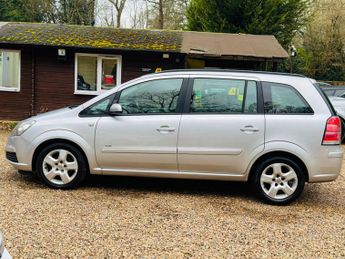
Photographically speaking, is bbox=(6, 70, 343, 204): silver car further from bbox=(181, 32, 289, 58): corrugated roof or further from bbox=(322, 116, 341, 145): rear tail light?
bbox=(181, 32, 289, 58): corrugated roof

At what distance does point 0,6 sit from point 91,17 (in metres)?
8.25

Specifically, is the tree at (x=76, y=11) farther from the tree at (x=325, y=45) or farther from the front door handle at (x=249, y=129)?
the front door handle at (x=249, y=129)

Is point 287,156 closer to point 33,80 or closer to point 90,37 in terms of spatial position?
point 90,37

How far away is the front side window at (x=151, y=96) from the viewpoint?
5.72 meters

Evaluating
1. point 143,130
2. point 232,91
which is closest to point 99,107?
point 143,130

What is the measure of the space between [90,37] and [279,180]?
9.60 metres

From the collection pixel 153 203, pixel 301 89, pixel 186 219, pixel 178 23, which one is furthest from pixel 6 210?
pixel 178 23

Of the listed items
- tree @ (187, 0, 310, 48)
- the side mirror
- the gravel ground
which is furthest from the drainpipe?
tree @ (187, 0, 310, 48)

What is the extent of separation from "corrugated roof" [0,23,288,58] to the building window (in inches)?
27.2

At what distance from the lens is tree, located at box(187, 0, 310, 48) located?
2141cm

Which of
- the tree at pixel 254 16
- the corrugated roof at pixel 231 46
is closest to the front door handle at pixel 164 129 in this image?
the corrugated roof at pixel 231 46

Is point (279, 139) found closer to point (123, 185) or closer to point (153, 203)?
point (153, 203)

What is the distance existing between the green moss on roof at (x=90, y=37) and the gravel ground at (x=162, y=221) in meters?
6.95

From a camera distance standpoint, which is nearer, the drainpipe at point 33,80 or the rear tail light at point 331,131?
the rear tail light at point 331,131
